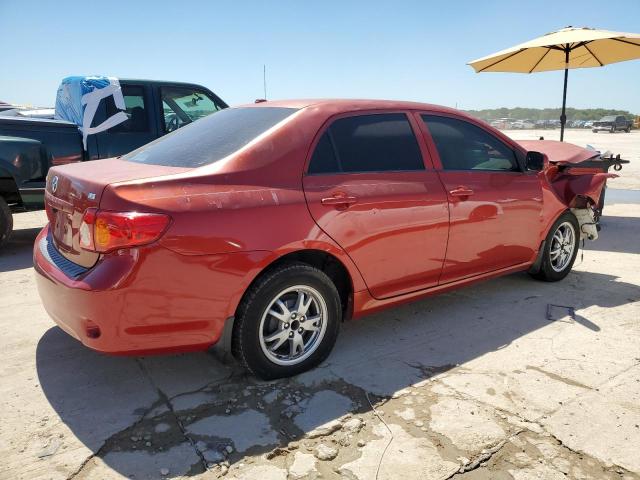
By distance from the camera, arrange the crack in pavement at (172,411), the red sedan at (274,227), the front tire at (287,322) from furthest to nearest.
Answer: the front tire at (287,322) < the red sedan at (274,227) < the crack in pavement at (172,411)

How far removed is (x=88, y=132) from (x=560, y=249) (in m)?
5.53

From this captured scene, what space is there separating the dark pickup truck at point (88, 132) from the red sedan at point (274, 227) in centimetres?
292

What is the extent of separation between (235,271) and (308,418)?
33.7 inches

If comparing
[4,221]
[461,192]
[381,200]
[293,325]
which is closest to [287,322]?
[293,325]

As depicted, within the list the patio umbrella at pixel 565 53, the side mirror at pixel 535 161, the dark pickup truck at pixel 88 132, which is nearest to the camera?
the side mirror at pixel 535 161

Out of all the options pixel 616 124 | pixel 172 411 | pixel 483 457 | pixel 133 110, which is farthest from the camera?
pixel 616 124

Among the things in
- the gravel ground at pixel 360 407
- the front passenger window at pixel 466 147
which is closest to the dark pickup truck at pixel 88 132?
the gravel ground at pixel 360 407

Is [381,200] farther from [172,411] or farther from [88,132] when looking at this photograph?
[88,132]

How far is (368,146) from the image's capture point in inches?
135

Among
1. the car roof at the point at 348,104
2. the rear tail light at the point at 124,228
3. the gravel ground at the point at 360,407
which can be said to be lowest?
the gravel ground at the point at 360,407

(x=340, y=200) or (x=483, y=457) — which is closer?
(x=483, y=457)

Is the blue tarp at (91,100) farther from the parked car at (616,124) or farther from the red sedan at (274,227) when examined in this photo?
the parked car at (616,124)

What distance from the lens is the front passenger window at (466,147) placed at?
384 cm

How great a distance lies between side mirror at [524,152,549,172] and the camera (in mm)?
4383
